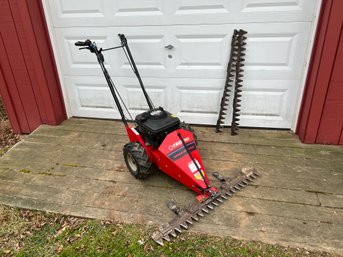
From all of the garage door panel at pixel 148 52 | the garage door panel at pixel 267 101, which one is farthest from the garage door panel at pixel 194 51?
the garage door panel at pixel 267 101

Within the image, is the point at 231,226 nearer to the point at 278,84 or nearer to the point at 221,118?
the point at 221,118

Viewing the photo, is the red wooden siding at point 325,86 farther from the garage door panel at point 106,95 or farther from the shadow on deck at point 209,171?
the garage door panel at point 106,95

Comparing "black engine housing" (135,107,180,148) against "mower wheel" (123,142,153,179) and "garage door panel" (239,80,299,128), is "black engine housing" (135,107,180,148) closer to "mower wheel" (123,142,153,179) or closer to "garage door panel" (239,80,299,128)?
"mower wheel" (123,142,153,179)

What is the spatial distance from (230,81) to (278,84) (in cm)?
60

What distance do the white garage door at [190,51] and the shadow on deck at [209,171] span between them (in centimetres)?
44

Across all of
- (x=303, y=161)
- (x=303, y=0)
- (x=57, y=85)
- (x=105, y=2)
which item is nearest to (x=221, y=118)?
(x=303, y=161)

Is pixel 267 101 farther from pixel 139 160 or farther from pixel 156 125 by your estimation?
pixel 139 160

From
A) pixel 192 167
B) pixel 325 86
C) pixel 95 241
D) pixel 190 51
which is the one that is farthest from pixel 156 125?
pixel 325 86

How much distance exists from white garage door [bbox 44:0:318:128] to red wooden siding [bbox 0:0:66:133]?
186mm

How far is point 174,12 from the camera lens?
348 cm

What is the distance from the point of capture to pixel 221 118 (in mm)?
3812

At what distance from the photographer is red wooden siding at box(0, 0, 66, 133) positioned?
363 centimetres

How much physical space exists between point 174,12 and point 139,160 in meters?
1.88

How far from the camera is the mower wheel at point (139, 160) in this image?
2.83m
